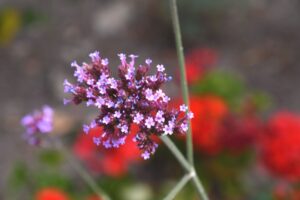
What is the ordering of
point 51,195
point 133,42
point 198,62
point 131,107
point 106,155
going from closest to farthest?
point 131,107 → point 51,195 → point 106,155 → point 198,62 → point 133,42

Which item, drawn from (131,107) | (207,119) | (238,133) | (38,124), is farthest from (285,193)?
(131,107)

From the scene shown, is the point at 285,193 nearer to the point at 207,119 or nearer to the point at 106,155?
the point at 207,119

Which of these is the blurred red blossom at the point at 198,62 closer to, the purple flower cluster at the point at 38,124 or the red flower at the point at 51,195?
the red flower at the point at 51,195

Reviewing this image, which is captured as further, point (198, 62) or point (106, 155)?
point (198, 62)

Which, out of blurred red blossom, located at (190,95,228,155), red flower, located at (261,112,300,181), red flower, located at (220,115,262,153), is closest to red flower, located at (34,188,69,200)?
blurred red blossom, located at (190,95,228,155)

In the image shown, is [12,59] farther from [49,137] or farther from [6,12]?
[49,137]

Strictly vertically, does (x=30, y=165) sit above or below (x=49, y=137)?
above

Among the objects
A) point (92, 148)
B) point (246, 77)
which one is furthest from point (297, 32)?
point (92, 148)
